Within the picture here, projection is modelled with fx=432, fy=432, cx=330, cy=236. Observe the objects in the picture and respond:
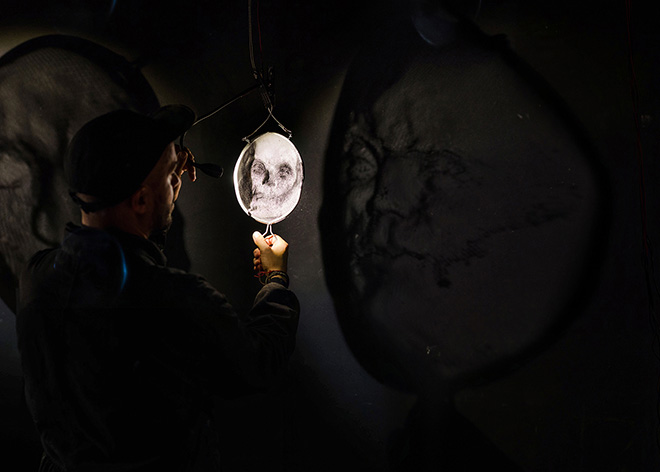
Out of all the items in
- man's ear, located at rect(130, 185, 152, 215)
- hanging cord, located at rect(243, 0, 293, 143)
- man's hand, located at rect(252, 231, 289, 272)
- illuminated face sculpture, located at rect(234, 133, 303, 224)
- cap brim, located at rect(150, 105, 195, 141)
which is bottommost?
man's hand, located at rect(252, 231, 289, 272)

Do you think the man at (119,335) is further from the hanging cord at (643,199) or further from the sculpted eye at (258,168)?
the hanging cord at (643,199)

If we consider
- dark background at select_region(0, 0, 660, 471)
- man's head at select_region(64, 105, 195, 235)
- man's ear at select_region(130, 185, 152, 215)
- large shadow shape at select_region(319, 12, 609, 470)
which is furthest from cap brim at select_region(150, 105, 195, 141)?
large shadow shape at select_region(319, 12, 609, 470)

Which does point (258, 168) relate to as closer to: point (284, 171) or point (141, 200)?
point (284, 171)

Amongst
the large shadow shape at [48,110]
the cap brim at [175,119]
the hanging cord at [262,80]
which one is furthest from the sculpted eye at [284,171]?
the large shadow shape at [48,110]

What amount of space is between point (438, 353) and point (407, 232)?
1.68 ft

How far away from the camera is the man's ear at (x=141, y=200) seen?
1212mm

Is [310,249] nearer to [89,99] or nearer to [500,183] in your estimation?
[500,183]

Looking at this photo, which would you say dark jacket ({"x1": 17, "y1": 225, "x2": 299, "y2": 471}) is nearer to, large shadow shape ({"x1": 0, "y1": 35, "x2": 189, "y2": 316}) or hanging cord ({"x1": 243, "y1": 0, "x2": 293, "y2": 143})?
hanging cord ({"x1": 243, "y1": 0, "x2": 293, "y2": 143})

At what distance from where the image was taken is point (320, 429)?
1956 mm

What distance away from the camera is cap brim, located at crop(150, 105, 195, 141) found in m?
1.30

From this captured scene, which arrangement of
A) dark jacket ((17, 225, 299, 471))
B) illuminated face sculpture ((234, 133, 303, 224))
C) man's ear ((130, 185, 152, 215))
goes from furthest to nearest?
illuminated face sculpture ((234, 133, 303, 224)), man's ear ((130, 185, 152, 215)), dark jacket ((17, 225, 299, 471))

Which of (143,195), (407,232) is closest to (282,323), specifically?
(143,195)

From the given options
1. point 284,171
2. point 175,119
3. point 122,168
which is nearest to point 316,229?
point 284,171

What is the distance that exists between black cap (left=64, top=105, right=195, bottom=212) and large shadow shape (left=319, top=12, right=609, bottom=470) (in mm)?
835
